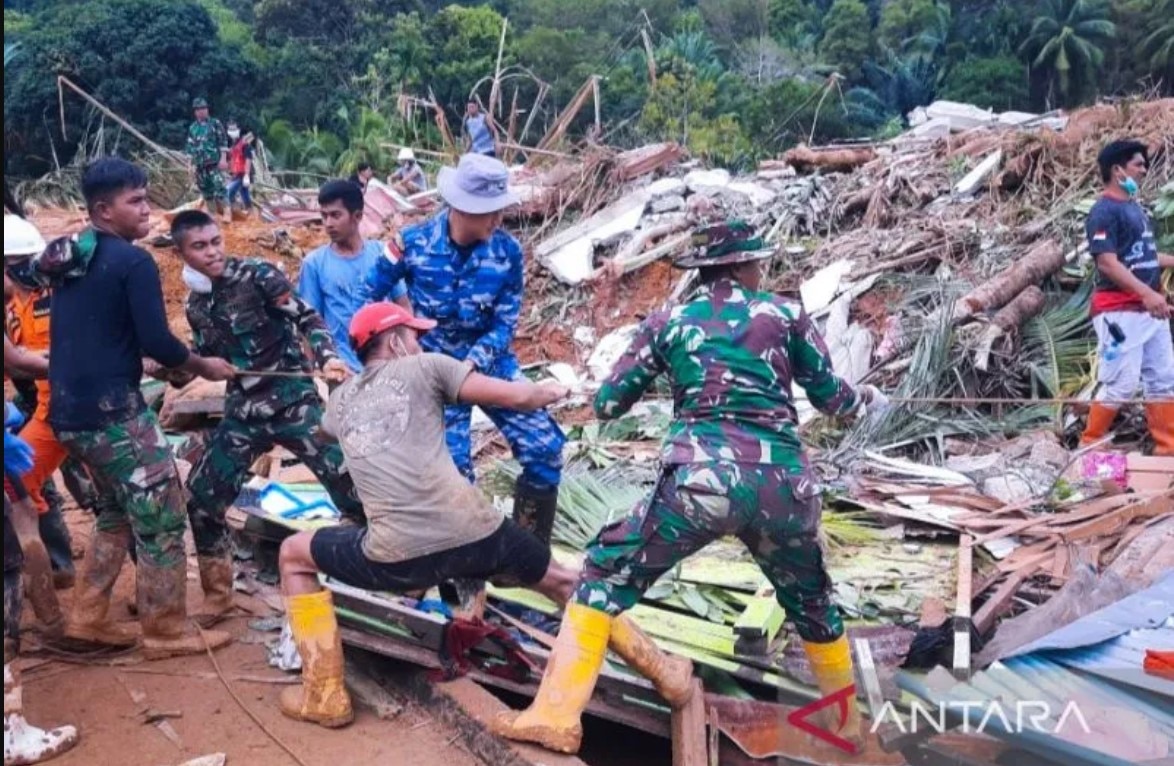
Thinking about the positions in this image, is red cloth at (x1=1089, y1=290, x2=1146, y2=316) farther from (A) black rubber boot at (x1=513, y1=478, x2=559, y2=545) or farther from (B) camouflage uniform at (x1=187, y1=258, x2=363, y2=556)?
(B) camouflage uniform at (x1=187, y1=258, x2=363, y2=556)

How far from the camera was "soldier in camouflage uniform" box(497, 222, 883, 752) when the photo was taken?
12.2 ft

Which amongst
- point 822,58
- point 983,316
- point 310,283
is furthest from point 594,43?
point 310,283

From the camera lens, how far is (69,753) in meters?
4.05

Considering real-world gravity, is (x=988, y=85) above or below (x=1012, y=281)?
below

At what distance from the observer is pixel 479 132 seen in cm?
1599

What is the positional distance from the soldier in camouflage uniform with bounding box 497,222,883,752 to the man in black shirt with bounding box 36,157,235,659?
1.64m

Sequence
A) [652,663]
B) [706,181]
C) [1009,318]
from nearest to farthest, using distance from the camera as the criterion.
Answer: [652,663] → [1009,318] → [706,181]

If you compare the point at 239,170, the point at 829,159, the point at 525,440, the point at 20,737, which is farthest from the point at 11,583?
the point at 239,170

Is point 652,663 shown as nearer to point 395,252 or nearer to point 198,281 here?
point 395,252

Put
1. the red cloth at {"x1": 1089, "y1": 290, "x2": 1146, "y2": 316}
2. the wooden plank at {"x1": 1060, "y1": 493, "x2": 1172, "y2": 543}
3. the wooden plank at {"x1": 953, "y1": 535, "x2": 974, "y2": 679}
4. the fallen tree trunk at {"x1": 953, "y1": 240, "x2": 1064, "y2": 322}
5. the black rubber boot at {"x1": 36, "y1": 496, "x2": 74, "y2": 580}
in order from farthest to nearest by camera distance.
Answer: the fallen tree trunk at {"x1": 953, "y1": 240, "x2": 1064, "y2": 322}
the red cloth at {"x1": 1089, "y1": 290, "x2": 1146, "y2": 316}
the wooden plank at {"x1": 1060, "y1": 493, "x2": 1172, "y2": 543}
the black rubber boot at {"x1": 36, "y1": 496, "x2": 74, "y2": 580}
the wooden plank at {"x1": 953, "y1": 535, "x2": 974, "y2": 679}

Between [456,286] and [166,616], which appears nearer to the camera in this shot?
[166,616]

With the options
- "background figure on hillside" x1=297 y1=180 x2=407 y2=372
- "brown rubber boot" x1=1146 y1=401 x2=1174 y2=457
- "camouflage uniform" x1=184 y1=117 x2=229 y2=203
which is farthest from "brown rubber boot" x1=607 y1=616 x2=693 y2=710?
"camouflage uniform" x1=184 y1=117 x2=229 y2=203

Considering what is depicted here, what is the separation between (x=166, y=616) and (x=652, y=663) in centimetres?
205

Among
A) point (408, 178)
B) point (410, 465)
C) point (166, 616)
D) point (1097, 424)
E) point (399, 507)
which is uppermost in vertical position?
point (410, 465)
